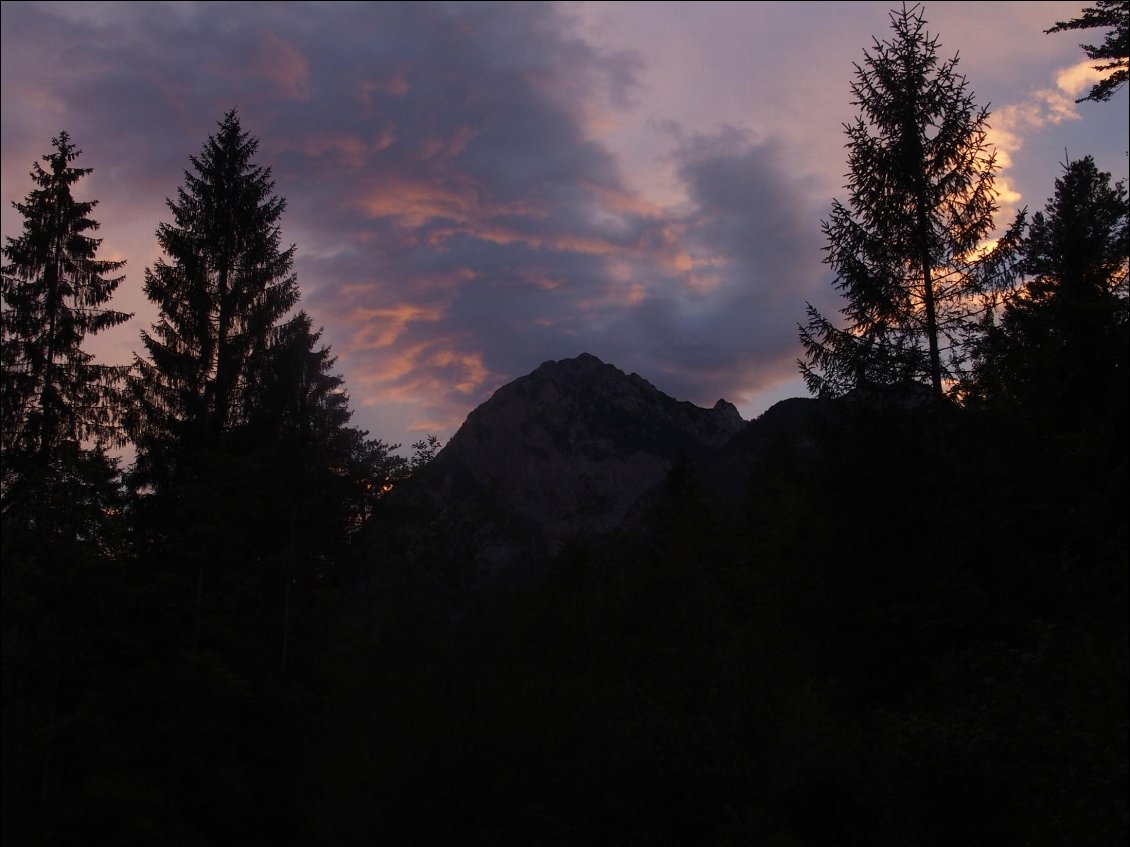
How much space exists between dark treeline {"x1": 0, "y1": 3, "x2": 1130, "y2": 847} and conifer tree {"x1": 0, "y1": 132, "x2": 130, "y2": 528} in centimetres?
9

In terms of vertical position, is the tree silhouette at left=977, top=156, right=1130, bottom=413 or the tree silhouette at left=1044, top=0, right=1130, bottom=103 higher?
the tree silhouette at left=1044, top=0, right=1130, bottom=103

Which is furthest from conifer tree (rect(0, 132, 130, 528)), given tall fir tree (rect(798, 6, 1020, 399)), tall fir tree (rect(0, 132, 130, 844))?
tall fir tree (rect(798, 6, 1020, 399))

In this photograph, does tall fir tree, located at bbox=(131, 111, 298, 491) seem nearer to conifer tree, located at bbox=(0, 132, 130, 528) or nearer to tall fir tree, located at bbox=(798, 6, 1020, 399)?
conifer tree, located at bbox=(0, 132, 130, 528)

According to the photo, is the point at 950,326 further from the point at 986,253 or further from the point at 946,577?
the point at 946,577

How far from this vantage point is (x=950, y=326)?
17.7 meters

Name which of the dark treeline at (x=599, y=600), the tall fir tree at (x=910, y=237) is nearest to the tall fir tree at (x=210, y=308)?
the dark treeline at (x=599, y=600)

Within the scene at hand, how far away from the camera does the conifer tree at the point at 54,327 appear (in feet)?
77.4

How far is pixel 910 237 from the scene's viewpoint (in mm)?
18047

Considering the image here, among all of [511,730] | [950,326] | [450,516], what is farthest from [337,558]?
[950,326]

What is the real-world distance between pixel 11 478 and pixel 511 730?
1518 centimetres

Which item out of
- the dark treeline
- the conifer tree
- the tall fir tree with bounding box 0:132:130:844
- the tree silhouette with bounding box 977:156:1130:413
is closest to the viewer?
the dark treeline

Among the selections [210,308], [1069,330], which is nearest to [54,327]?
[210,308]

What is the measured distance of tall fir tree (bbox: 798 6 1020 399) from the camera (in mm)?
17766

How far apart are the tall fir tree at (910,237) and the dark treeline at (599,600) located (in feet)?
0.25
